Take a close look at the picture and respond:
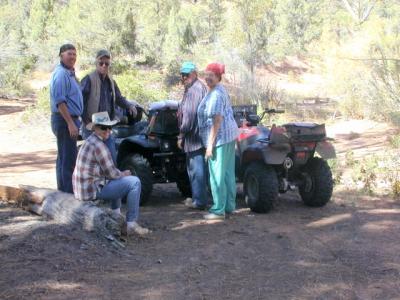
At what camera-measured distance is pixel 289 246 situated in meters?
5.69

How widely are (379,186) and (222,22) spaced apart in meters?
28.3

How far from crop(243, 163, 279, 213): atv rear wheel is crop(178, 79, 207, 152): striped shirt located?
0.72m

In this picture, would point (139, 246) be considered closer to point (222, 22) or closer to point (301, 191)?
point (301, 191)

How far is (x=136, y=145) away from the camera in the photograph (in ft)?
25.2

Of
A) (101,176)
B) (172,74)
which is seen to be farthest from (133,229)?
(172,74)

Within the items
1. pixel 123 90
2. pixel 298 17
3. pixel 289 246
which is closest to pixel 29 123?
pixel 123 90

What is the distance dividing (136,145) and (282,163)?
1.89 metres

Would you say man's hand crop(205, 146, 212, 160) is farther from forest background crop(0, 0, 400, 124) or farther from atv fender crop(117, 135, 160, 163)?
forest background crop(0, 0, 400, 124)

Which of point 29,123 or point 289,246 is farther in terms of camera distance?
point 29,123

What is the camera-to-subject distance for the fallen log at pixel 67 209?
18.0 feet

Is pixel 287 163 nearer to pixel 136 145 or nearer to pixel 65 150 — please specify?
pixel 136 145

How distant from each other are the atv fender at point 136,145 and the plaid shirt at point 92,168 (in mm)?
1747

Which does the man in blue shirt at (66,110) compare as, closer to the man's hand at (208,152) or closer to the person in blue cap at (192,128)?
the person in blue cap at (192,128)

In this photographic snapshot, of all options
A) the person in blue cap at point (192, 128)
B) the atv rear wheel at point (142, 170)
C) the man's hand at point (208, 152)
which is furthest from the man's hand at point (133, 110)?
the man's hand at point (208, 152)
